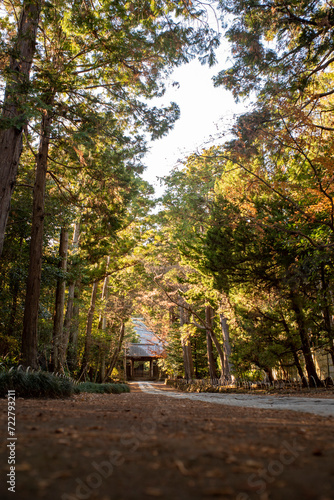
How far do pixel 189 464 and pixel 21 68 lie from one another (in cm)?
956

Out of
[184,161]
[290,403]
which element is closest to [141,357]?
[184,161]

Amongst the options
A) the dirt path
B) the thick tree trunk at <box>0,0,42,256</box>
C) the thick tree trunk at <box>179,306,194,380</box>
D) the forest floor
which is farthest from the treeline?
the thick tree trunk at <box>179,306,194,380</box>

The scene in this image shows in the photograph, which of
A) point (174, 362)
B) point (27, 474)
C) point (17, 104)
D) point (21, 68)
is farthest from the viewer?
point (174, 362)

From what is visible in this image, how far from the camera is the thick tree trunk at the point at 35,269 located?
27.4ft

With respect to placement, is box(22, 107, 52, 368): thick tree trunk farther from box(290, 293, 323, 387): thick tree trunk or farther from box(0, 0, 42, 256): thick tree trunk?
box(290, 293, 323, 387): thick tree trunk

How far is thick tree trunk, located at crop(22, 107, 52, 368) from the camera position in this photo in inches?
329

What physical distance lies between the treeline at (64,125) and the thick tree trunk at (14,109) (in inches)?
1.0

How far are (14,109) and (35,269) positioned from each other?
420 cm

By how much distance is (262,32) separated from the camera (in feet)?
27.9

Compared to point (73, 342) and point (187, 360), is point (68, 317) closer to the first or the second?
point (73, 342)

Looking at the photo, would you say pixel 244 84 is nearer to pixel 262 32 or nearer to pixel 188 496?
pixel 262 32

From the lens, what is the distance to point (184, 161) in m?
11.3

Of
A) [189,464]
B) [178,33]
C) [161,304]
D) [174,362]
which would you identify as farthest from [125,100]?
[174,362]

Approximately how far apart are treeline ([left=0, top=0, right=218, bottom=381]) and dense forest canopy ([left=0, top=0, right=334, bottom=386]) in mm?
48
